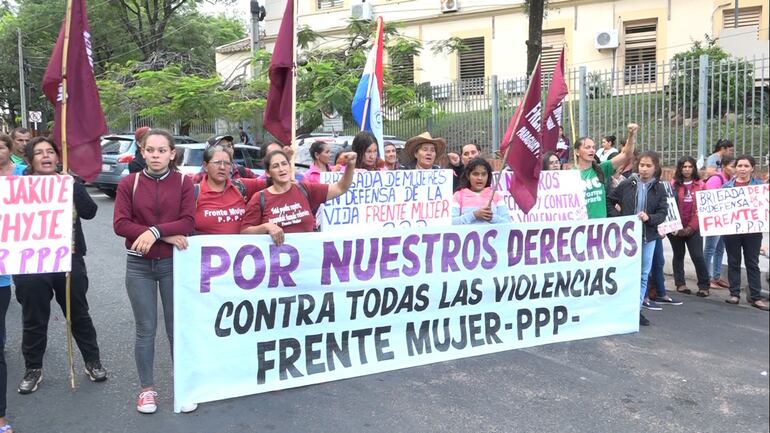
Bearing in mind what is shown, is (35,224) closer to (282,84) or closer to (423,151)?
(282,84)

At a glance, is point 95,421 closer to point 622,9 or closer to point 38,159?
point 38,159

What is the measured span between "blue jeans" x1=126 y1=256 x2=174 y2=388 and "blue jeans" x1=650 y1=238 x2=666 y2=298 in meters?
4.97

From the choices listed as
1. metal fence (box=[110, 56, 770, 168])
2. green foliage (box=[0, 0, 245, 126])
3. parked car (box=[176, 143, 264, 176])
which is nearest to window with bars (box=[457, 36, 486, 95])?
metal fence (box=[110, 56, 770, 168])

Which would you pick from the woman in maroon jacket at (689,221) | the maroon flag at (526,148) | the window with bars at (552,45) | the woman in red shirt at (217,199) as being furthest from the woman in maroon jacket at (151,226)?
the window with bars at (552,45)

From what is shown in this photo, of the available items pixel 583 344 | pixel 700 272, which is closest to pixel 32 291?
pixel 583 344

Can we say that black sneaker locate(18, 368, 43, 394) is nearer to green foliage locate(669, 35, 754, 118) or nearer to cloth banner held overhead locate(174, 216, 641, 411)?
cloth banner held overhead locate(174, 216, 641, 411)

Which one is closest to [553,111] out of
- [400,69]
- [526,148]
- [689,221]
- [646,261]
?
[526,148]

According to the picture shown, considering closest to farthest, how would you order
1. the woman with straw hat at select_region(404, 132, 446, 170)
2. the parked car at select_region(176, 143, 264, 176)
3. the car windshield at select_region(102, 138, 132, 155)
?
the woman with straw hat at select_region(404, 132, 446, 170), the parked car at select_region(176, 143, 264, 176), the car windshield at select_region(102, 138, 132, 155)

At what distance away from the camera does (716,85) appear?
1072 centimetres

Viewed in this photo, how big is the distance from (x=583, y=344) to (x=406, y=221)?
2.25m

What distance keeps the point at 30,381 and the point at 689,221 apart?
22.1ft

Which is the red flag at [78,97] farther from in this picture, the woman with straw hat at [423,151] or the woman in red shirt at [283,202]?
the woman with straw hat at [423,151]

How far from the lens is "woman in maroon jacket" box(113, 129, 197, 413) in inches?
162

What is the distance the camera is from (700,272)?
764 centimetres
